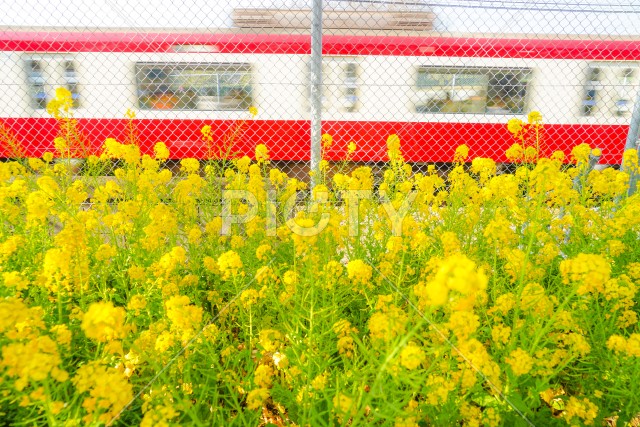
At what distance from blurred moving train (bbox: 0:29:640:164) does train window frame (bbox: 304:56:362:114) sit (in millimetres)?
15

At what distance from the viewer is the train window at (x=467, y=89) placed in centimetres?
541

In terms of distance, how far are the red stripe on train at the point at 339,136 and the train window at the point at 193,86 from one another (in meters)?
0.22

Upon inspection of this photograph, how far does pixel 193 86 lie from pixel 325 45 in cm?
174

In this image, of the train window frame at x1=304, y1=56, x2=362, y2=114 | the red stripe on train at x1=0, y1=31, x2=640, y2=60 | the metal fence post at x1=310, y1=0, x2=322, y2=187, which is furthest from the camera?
the train window frame at x1=304, y1=56, x2=362, y2=114

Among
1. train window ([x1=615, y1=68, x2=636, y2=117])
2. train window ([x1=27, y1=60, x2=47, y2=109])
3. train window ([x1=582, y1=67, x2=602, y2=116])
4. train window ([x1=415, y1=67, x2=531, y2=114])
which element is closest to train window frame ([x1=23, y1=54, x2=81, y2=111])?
train window ([x1=27, y1=60, x2=47, y2=109])

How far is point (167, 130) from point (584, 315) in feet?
16.7

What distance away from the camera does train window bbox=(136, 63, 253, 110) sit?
5387 mm

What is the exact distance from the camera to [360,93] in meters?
5.47

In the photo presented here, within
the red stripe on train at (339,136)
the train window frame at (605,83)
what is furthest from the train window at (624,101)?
the red stripe on train at (339,136)

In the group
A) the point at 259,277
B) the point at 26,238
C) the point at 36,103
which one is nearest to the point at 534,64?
the point at 259,277

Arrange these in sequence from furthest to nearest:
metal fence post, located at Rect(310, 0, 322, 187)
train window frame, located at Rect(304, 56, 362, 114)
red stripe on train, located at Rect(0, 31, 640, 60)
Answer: train window frame, located at Rect(304, 56, 362, 114) < red stripe on train, located at Rect(0, 31, 640, 60) < metal fence post, located at Rect(310, 0, 322, 187)

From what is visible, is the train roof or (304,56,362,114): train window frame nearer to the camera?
the train roof

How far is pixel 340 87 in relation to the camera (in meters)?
5.52

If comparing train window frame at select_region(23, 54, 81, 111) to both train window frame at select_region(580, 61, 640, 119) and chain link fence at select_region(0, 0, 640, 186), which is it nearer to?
chain link fence at select_region(0, 0, 640, 186)
